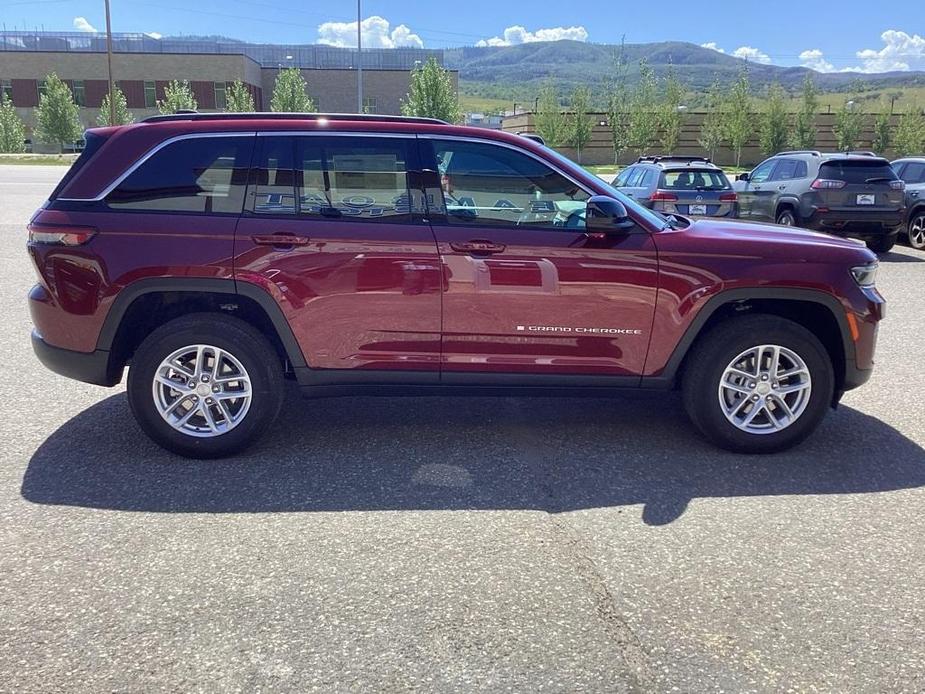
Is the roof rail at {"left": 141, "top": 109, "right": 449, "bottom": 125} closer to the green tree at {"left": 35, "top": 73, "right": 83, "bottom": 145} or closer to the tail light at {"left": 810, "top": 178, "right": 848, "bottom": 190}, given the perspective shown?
the tail light at {"left": 810, "top": 178, "right": 848, "bottom": 190}

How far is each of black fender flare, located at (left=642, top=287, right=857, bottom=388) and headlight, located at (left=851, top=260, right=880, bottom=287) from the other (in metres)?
0.21

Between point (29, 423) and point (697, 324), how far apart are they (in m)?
4.15

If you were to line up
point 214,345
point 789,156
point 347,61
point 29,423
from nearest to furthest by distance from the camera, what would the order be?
point 214,345, point 29,423, point 789,156, point 347,61

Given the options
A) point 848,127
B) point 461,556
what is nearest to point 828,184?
point 461,556

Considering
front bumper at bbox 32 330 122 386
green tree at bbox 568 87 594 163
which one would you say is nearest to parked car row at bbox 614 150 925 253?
front bumper at bbox 32 330 122 386

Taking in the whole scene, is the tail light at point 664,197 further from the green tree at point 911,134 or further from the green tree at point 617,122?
the green tree at point 911,134

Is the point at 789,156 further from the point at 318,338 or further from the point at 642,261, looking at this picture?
the point at 318,338

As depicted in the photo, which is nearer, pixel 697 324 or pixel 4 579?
pixel 4 579

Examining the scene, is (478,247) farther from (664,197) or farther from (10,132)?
(10,132)

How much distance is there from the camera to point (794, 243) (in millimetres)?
4535

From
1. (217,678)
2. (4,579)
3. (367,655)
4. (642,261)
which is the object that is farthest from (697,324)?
(4,579)

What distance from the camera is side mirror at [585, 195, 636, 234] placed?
166 inches

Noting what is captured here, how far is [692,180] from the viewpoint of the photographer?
13.1m

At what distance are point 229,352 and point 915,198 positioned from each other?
13.8 metres
